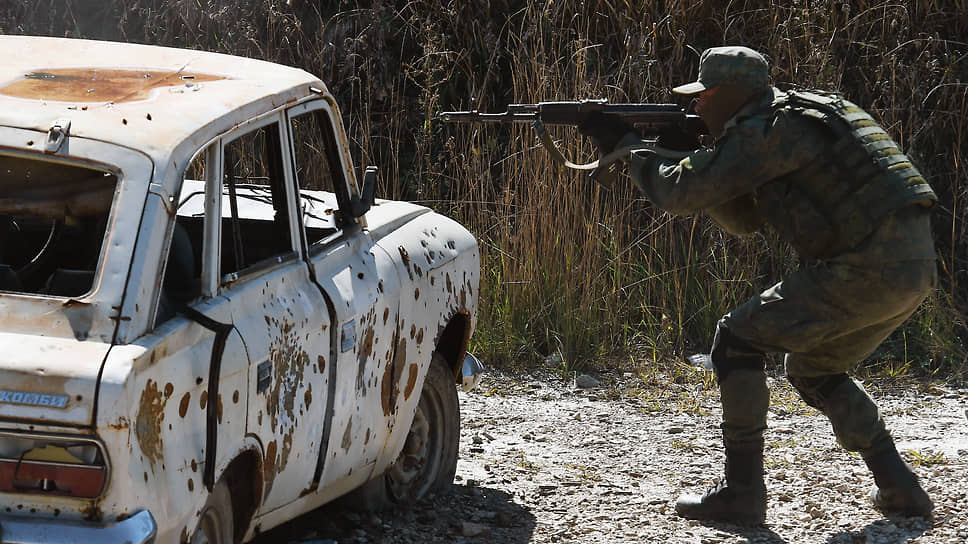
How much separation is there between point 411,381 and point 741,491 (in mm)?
1406

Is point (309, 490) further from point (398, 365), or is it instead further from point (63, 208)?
point (63, 208)

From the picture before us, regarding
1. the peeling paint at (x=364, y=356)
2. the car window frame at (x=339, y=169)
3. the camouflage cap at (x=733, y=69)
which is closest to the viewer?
the peeling paint at (x=364, y=356)

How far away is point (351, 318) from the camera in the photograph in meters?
3.88

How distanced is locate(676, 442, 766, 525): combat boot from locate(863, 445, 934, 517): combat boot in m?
0.47

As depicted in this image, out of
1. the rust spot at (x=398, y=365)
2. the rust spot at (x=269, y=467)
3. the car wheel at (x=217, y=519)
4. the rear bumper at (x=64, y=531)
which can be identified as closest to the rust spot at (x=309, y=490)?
the rust spot at (x=269, y=467)

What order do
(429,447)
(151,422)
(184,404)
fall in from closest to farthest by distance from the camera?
(151,422), (184,404), (429,447)

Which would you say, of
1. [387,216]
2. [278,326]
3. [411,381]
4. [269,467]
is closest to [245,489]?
[269,467]

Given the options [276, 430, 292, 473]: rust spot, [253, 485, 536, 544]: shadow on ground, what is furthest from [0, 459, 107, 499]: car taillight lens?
[253, 485, 536, 544]: shadow on ground

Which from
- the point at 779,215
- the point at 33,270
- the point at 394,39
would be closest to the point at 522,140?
the point at 394,39

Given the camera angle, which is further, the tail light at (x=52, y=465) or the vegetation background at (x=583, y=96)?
the vegetation background at (x=583, y=96)

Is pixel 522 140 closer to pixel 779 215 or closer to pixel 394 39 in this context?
pixel 394 39

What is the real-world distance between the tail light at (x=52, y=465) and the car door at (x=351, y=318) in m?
1.24

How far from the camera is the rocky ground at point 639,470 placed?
4.67 metres

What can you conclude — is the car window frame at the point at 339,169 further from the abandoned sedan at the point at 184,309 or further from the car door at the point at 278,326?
the car door at the point at 278,326
